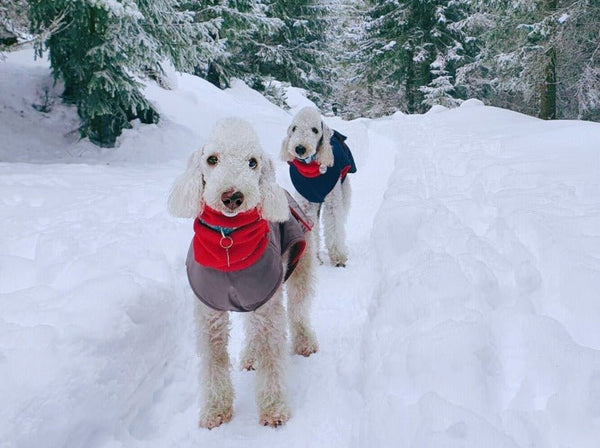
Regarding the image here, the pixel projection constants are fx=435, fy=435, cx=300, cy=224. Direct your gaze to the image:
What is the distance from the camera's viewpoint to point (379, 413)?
220 centimetres

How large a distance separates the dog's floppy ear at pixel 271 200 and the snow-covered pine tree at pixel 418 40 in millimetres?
22824

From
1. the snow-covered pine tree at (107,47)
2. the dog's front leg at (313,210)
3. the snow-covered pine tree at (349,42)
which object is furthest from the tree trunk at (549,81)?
the snow-covered pine tree at (349,42)

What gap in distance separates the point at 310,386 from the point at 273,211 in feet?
4.28

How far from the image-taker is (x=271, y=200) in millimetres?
2387

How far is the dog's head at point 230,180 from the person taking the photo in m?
2.19

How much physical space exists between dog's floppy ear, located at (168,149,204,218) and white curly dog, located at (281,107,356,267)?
98.5 inches

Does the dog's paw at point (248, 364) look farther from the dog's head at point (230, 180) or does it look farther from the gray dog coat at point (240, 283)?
the dog's head at point (230, 180)

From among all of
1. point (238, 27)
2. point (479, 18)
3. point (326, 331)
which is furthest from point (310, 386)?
point (479, 18)

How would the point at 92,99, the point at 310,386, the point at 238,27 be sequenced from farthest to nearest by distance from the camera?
the point at 238,27 < the point at 92,99 < the point at 310,386

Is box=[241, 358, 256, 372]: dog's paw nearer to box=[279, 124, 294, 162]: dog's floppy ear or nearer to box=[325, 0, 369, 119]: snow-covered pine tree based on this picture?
box=[279, 124, 294, 162]: dog's floppy ear

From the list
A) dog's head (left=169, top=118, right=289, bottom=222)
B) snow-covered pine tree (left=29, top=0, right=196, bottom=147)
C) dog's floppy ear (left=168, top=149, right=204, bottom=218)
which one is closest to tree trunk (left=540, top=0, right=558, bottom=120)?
snow-covered pine tree (left=29, top=0, right=196, bottom=147)

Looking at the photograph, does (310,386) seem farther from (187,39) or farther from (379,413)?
(187,39)

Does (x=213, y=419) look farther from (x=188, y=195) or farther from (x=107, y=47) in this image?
(x=107, y=47)

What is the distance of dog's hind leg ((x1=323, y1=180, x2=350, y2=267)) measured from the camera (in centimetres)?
511
